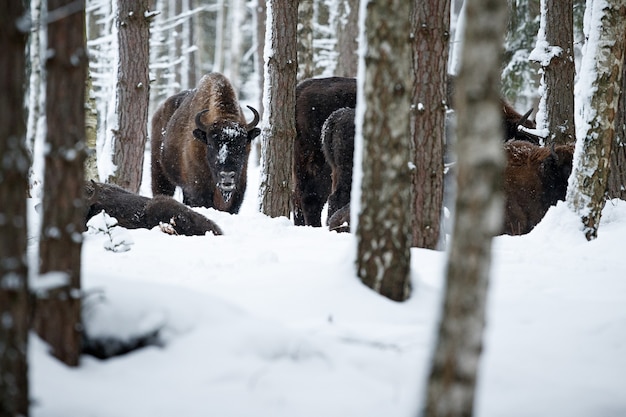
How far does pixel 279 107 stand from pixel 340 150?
1.25 meters

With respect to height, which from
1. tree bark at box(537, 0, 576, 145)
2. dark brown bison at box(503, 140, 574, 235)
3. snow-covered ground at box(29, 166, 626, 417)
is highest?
tree bark at box(537, 0, 576, 145)

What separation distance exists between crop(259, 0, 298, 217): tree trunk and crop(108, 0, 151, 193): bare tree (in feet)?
6.40

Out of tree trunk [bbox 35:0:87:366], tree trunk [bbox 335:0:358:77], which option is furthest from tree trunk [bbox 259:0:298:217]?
tree trunk [bbox 335:0:358:77]

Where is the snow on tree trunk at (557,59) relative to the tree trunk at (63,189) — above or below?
above

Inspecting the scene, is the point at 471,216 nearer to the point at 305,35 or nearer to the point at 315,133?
the point at 315,133

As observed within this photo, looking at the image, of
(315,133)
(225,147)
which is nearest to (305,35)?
(315,133)

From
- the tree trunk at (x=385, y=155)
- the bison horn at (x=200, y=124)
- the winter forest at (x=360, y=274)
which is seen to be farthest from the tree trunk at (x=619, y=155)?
the bison horn at (x=200, y=124)

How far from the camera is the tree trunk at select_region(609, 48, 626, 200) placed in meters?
8.00

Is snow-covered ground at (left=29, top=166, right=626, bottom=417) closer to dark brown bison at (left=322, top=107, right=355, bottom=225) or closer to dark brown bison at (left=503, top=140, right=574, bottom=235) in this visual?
dark brown bison at (left=503, top=140, right=574, bottom=235)

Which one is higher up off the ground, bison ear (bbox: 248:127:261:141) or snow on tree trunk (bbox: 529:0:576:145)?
snow on tree trunk (bbox: 529:0:576:145)

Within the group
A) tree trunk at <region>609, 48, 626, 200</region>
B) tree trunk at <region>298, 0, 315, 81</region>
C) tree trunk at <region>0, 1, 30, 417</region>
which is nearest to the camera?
tree trunk at <region>0, 1, 30, 417</region>

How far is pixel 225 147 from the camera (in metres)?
10.1

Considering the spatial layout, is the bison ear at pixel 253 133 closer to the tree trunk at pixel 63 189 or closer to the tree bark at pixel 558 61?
the tree bark at pixel 558 61

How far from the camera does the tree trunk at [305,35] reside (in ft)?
44.4
